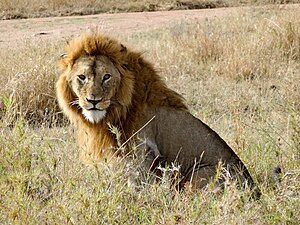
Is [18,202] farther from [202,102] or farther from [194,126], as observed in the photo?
A: [202,102]

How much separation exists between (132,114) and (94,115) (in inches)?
11.8

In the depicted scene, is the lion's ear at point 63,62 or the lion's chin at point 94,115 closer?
the lion's chin at point 94,115

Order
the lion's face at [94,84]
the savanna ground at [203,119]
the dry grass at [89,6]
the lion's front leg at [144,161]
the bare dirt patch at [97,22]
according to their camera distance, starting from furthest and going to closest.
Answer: the dry grass at [89,6] < the bare dirt patch at [97,22] < the lion's face at [94,84] < the lion's front leg at [144,161] < the savanna ground at [203,119]

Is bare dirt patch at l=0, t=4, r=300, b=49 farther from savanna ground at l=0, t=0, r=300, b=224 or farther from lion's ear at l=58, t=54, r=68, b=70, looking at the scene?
lion's ear at l=58, t=54, r=68, b=70

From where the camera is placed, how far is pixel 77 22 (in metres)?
16.4

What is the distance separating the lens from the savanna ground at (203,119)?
398 centimetres

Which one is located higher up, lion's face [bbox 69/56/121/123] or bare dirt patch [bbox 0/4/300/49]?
lion's face [bbox 69/56/121/123]

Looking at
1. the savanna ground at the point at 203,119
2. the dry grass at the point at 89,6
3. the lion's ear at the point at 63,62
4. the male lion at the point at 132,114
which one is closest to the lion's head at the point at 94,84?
the male lion at the point at 132,114

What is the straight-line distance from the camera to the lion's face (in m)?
4.85

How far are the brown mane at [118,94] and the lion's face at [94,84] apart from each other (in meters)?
0.06

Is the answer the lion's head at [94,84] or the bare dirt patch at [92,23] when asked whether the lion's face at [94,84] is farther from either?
the bare dirt patch at [92,23]

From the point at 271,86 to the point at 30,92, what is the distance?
8.99 feet

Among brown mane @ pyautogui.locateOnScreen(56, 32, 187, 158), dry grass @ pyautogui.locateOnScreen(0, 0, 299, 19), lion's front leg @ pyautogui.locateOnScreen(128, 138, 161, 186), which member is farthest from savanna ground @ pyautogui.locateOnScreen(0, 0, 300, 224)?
dry grass @ pyautogui.locateOnScreen(0, 0, 299, 19)

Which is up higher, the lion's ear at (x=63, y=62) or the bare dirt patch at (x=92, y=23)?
the lion's ear at (x=63, y=62)
